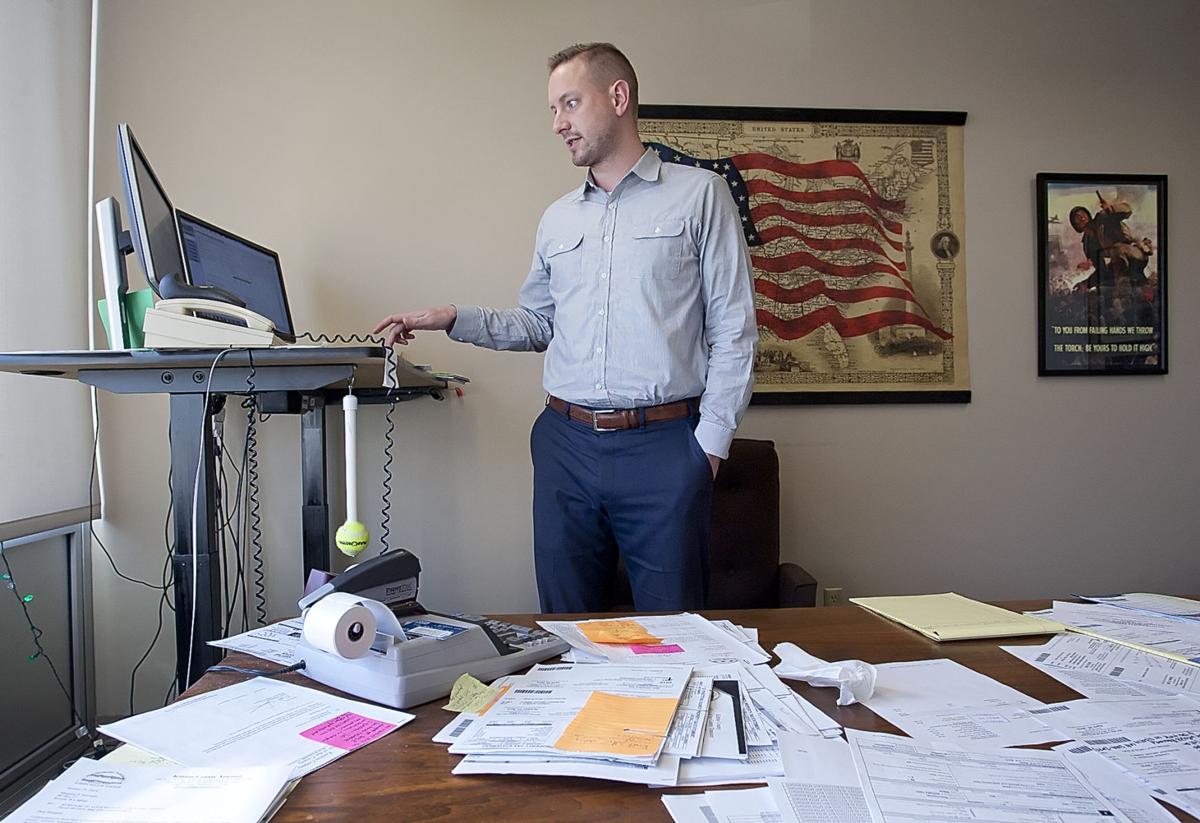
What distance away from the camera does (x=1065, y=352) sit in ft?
9.28

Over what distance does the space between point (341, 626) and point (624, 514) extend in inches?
41.5

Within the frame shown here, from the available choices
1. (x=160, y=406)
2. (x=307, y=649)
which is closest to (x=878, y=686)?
(x=307, y=649)

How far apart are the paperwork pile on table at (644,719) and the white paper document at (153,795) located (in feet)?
0.53

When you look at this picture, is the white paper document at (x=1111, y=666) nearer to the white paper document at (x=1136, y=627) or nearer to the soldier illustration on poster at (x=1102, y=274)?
the white paper document at (x=1136, y=627)

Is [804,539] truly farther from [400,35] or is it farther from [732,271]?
[400,35]

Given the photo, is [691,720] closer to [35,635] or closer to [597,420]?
[597,420]

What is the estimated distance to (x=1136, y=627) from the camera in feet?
3.88

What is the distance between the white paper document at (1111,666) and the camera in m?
0.92

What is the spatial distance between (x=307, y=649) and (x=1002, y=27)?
116 inches

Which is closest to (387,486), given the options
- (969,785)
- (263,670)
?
(263,670)

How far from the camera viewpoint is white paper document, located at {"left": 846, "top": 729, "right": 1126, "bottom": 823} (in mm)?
629

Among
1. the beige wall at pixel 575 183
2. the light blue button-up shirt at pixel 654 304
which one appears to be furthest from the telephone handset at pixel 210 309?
the beige wall at pixel 575 183

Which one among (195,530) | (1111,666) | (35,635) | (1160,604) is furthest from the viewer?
(35,635)

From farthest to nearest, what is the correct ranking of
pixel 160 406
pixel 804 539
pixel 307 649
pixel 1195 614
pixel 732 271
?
pixel 804 539
pixel 160 406
pixel 732 271
pixel 1195 614
pixel 307 649
